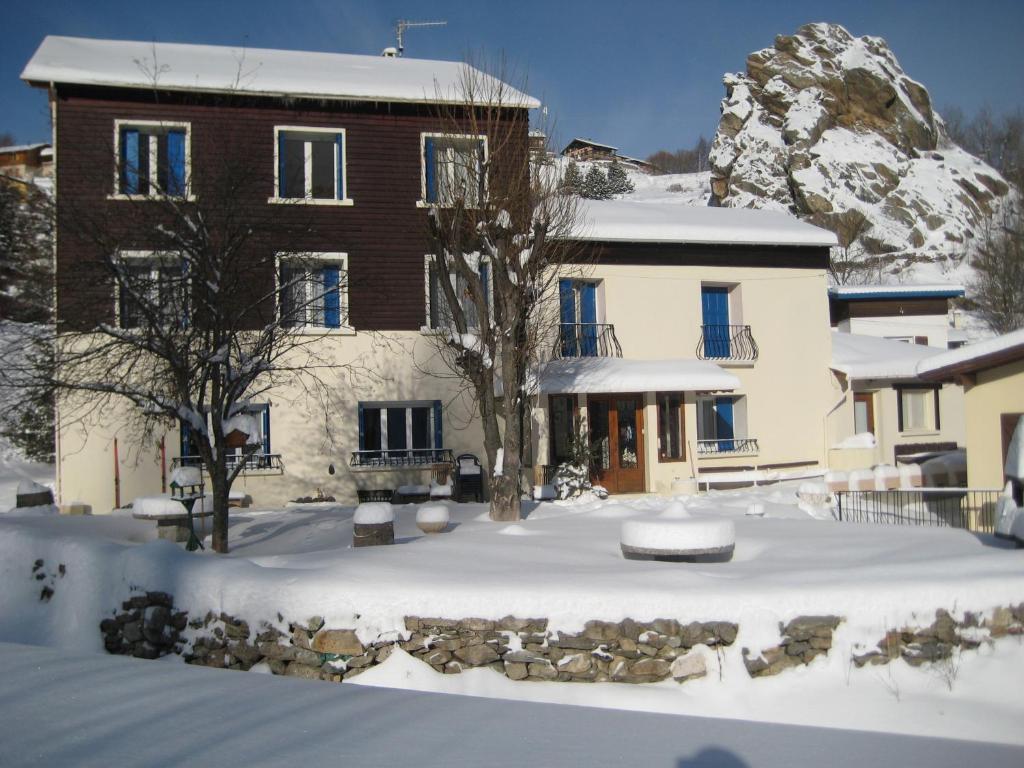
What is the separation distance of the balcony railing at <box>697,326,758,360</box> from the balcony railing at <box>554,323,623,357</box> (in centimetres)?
265

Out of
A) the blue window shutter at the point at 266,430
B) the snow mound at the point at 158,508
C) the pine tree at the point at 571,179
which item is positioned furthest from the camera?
the blue window shutter at the point at 266,430

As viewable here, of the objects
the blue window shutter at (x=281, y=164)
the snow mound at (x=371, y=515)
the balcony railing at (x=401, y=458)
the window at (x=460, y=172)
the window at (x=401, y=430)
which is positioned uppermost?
the blue window shutter at (x=281, y=164)

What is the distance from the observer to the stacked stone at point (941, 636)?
7.00m

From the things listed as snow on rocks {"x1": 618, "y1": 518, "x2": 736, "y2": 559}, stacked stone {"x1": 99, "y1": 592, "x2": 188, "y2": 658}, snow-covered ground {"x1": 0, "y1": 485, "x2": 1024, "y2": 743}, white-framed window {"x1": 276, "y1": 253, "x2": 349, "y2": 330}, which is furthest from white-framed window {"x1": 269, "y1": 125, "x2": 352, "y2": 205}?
snow on rocks {"x1": 618, "y1": 518, "x2": 736, "y2": 559}

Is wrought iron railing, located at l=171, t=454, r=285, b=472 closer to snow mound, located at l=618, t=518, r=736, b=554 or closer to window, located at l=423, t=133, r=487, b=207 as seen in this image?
window, located at l=423, t=133, r=487, b=207

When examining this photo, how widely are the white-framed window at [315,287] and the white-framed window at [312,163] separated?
1.50m

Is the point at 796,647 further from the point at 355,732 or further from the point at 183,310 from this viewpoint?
the point at 183,310

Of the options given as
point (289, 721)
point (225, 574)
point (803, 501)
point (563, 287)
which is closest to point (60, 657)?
point (225, 574)

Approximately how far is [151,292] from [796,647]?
924 cm

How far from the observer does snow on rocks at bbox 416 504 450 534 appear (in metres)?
10.7

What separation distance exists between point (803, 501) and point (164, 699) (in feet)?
39.9

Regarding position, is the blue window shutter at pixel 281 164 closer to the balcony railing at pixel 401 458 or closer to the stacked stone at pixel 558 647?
the balcony railing at pixel 401 458

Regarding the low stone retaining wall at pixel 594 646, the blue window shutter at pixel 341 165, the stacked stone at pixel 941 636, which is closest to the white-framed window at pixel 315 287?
the blue window shutter at pixel 341 165

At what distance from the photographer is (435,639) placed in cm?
712
